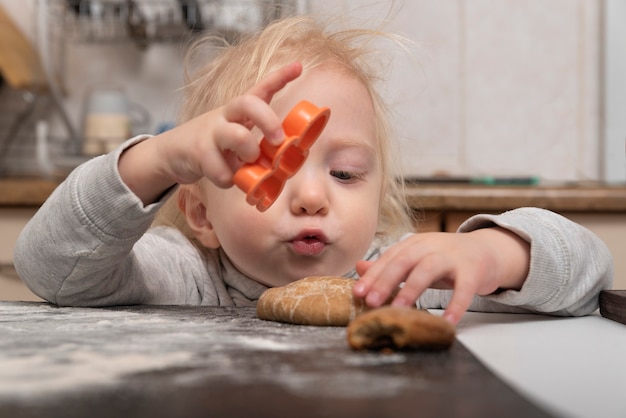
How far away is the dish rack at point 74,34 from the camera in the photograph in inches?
88.4

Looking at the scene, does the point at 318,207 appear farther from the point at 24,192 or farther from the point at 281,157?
the point at 24,192

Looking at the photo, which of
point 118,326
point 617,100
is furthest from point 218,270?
point 617,100

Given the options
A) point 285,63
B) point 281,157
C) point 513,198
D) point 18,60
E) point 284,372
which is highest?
point 18,60

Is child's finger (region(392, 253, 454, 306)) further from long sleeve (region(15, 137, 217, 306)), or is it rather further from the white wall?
the white wall

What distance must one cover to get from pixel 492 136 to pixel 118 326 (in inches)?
80.1

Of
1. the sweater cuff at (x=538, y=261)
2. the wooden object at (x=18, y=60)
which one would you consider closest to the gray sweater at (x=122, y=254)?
the sweater cuff at (x=538, y=261)

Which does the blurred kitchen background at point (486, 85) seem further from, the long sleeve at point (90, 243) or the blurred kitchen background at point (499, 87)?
the long sleeve at point (90, 243)

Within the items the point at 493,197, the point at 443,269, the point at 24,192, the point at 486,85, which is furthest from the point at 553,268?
the point at 486,85

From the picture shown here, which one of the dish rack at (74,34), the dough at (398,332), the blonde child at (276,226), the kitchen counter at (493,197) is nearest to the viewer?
the dough at (398,332)

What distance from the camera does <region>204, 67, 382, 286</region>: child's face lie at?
97 cm

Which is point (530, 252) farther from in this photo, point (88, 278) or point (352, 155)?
point (88, 278)

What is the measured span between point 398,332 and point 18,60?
2.14 m

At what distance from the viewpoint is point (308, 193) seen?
946mm

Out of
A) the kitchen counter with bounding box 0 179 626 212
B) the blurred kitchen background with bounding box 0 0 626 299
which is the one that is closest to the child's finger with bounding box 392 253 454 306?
the kitchen counter with bounding box 0 179 626 212
